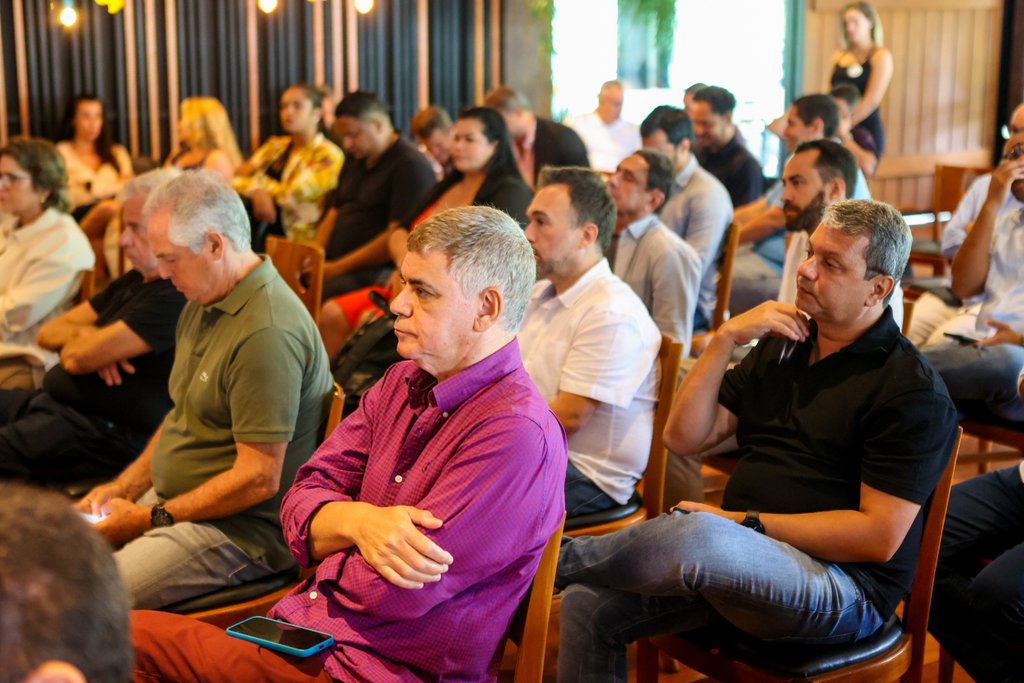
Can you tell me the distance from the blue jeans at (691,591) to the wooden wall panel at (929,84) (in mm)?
7485

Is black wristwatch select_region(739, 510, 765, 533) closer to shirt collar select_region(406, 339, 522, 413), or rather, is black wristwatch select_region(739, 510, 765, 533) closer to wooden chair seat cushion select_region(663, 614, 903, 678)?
wooden chair seat cushion select_region(663, 614, 903, 678)

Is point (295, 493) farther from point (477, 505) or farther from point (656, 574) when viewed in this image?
point (656, 574)

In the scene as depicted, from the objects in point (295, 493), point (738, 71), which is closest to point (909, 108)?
point (738, 71)

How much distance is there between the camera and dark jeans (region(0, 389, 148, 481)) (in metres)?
3.03

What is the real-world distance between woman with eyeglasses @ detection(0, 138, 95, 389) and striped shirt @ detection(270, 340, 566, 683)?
2201 millimetres

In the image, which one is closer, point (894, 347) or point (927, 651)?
point (894, 347)

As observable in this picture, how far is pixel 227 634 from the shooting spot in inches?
71.8

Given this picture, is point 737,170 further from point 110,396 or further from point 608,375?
point 110,396

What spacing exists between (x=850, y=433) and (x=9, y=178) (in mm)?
3081

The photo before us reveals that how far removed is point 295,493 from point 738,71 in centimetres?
787

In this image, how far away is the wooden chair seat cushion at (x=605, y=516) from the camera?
2557 millimetres

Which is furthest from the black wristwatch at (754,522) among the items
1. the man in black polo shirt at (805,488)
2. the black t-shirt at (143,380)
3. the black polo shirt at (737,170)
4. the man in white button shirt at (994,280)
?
the black polo shirt at (737,170)

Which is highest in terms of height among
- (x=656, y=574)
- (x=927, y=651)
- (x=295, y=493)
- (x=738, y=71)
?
(x=738, y=71)

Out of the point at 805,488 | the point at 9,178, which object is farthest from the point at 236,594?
the point at 9,178
